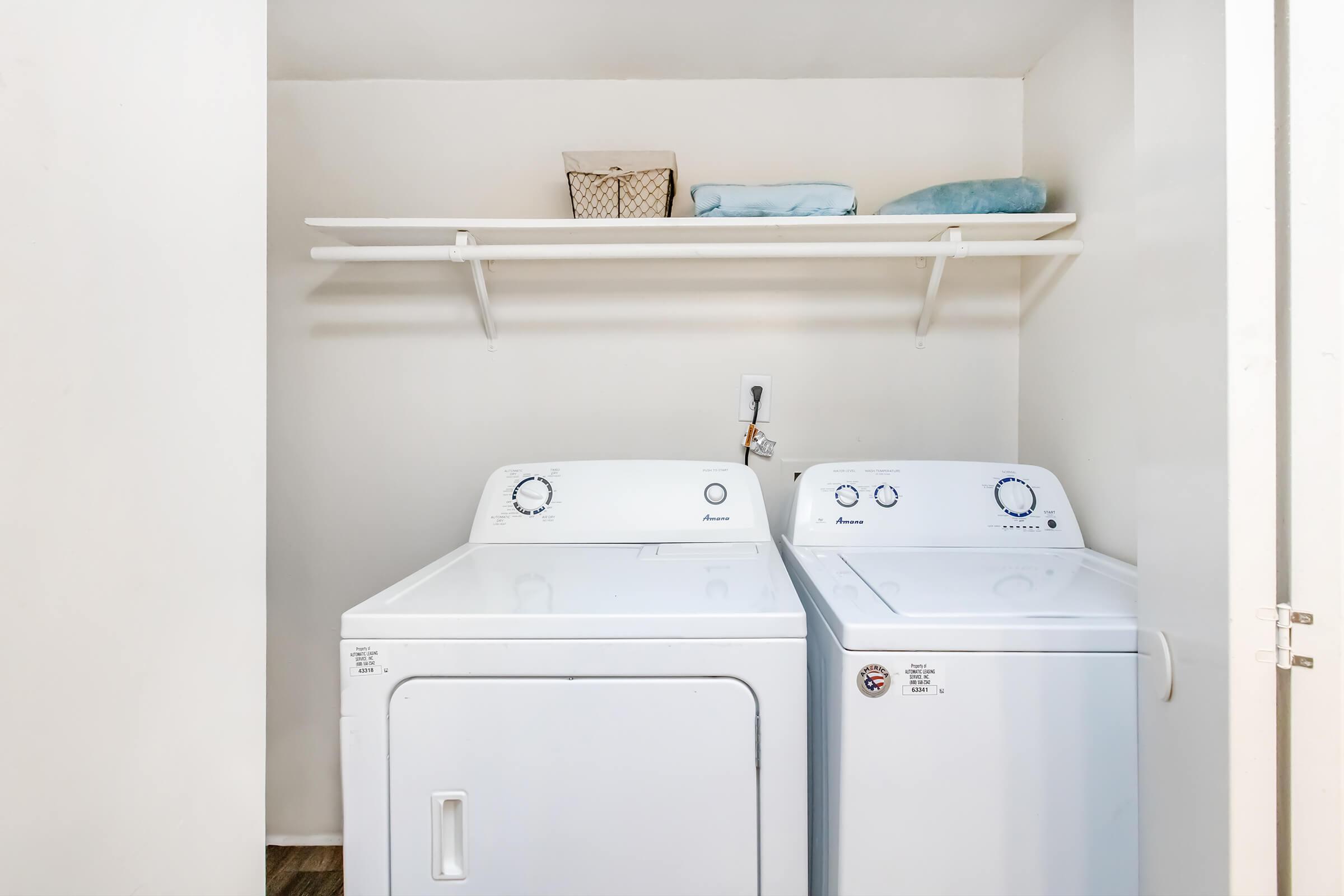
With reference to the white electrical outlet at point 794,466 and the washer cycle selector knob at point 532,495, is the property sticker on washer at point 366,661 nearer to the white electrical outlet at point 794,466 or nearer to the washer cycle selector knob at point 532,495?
the washer cycle selector knob at point 532,495

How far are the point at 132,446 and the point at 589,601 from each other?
2.02 feet

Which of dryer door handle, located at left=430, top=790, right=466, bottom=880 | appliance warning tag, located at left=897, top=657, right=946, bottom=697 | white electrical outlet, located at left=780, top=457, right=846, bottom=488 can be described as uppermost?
white electrical outlet, located at left=780, top=457, right=846, bottom=488

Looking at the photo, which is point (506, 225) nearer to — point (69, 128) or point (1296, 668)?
point (69, 128)

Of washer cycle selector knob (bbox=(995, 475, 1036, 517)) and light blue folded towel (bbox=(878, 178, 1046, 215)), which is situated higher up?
light blue folded towel (bbox=(878, 178, 1046, 215))

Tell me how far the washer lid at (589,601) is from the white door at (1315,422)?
0.58 metres

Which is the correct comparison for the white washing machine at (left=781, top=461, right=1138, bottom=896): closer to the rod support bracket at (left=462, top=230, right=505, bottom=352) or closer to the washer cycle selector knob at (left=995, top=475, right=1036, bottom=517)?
the washer cycle selector knob at (left=995, top=475, right=1036, bottom=517)

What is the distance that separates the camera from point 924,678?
2.96 ft

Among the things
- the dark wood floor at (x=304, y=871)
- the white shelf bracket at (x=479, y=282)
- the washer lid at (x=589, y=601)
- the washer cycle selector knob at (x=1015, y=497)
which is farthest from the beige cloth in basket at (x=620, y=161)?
the dark wood floor at (x=304, y=871)

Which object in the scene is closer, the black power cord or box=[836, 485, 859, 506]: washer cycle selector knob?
box=[836, 485, 859, 506]: washer cycle selector knob

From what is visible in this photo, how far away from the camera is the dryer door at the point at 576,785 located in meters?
0.93

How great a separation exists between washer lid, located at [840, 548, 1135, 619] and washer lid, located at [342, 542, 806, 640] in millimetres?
182

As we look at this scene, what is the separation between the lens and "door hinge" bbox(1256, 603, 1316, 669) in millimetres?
710

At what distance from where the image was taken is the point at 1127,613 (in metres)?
0.96

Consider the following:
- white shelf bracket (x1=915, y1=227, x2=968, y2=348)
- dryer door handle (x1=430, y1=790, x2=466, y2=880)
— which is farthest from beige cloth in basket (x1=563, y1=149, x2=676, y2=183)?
dryer door handle (x1=430, y1=790, x2=466, y2=880)
